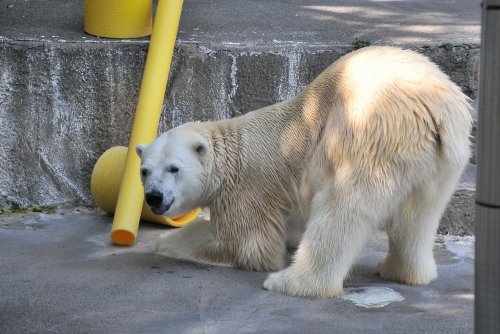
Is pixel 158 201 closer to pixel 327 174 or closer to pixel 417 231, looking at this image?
pixel 327 174

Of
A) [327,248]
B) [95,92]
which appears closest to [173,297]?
[327,248]

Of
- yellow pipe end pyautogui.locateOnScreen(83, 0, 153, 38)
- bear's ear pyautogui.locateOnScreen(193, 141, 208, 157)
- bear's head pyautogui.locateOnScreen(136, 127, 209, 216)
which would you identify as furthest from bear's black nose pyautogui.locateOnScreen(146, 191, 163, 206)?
yellow pipe end pyautogui.locateOnScreen(83, 0, 153, 38)

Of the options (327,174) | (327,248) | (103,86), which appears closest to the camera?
(327,248)

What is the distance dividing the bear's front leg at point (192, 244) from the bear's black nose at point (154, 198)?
0.41m

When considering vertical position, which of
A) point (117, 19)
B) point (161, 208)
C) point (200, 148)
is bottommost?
point (161, 208)

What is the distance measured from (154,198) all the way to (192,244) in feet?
1.59

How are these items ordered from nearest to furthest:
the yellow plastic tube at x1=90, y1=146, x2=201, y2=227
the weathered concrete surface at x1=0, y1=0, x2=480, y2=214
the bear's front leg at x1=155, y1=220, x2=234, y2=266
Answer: the bear's front leg at x1=155, y1=220, x2=234, y2=266
the yellow plastic tube at x1=90, y1=146, x2=201, y2=227
the weathered concrete surface at x1=0, y1=0, x2=480, y2=214

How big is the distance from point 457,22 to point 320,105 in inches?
97.1

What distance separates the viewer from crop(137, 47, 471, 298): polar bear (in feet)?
13.2

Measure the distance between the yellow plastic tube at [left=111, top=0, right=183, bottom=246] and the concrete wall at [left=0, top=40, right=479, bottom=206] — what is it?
0.63 ft

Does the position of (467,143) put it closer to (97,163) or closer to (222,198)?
(222,198)

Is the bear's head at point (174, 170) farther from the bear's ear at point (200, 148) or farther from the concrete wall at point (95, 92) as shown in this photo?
the concrete wall at point (95, 92)

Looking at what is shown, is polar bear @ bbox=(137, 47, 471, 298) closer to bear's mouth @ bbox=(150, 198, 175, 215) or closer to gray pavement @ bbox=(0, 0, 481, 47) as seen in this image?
bear's mouth @ bbox=(150, 198, 175, 215)

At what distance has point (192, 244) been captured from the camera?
4.84 meters
